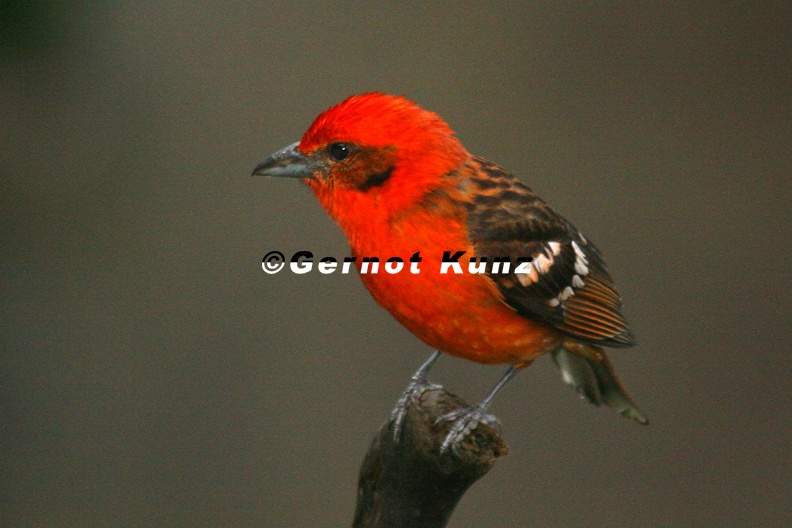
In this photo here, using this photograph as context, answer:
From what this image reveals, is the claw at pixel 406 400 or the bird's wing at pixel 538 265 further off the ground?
the bird's wing at pixel 538 265

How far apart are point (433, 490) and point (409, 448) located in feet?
0.35

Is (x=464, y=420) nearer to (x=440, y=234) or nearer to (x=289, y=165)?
(x=440, y=234)

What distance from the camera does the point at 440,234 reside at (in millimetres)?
2289

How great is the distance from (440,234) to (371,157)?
241 millimetres

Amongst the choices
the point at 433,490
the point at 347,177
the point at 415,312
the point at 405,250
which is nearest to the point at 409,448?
the point at 433,490

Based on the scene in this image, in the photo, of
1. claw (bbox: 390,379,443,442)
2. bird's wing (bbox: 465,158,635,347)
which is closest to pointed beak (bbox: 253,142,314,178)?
bird's wing (bbox: 465,158,635,347)

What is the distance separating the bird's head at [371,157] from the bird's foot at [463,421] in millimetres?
485

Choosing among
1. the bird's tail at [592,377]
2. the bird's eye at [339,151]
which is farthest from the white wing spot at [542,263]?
the bird's eye at [339,151]

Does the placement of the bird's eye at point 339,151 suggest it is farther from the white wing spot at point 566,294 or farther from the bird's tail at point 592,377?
the bird's tail at point 592,377

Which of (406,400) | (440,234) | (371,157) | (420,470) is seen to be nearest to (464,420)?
(420,470)

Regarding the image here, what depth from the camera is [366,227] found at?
228 centimetres

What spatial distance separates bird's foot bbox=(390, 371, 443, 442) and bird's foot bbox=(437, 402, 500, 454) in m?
0.12

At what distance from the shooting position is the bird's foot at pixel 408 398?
7.50 ft

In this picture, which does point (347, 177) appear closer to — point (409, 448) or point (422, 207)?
point (422, 207)
